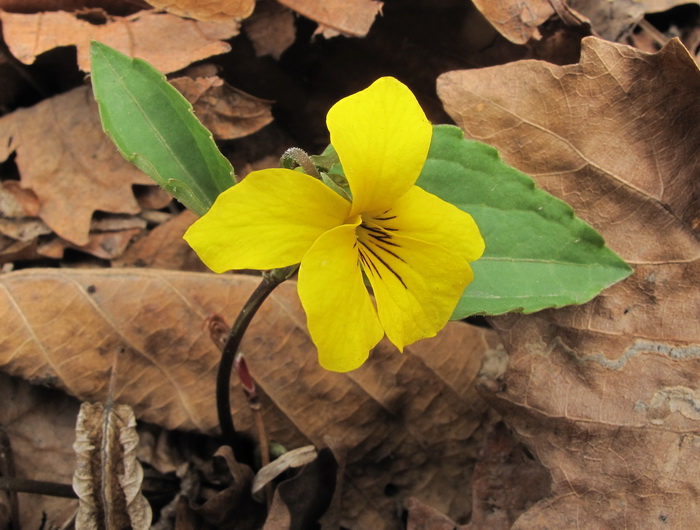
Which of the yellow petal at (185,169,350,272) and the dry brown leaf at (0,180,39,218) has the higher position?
the yellow petal at (185,169,350,272)

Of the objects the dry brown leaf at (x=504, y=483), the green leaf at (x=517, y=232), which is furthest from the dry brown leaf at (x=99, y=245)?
the dry brown leaf at (x=504, y=483)

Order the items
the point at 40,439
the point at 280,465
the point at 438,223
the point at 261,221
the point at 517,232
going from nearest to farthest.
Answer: the point at 261,221
the point at 438,223
the point at 517,232
the point at 280,465
the point at 40,439

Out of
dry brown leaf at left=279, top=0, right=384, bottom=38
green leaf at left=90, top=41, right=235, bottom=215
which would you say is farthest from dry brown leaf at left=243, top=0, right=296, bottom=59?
green leaf at left=90, top=41, right=235, bottom=215

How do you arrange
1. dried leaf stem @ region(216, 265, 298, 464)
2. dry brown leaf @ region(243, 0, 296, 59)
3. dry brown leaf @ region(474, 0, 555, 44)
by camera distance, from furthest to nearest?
dry brown leaf @ region(243, 0, 296, 59), dry brown leaf @ region(474, 0, 555, 44), dried leaf stem @ region(216, 265, 298, 464)

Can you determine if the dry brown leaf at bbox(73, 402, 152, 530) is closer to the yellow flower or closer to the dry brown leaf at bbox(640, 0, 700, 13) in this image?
the yellow flower

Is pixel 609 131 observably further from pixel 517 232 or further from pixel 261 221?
pixel 261 221

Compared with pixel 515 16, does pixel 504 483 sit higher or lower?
lower

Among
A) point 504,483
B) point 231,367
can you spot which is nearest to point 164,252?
point 231,367

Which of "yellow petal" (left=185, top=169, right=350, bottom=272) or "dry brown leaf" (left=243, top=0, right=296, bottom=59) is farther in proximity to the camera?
"dry brown leaf" (left=243, top=0, right=296, bottom=59)
